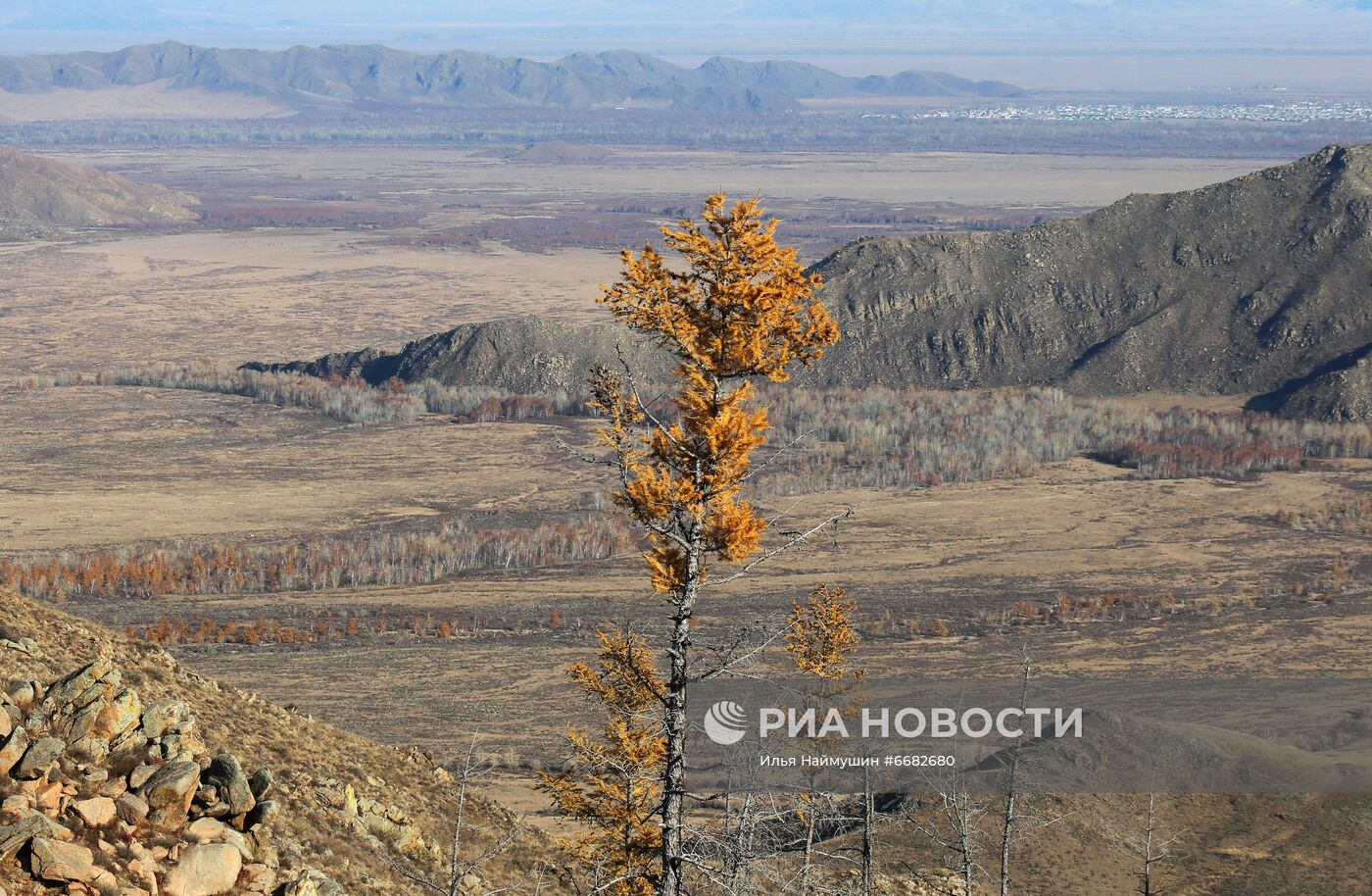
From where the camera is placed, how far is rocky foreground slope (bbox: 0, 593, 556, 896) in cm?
1769

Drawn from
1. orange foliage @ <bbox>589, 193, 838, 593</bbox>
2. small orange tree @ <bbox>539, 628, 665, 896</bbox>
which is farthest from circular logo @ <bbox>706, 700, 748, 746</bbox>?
orange foliage @ <bbox>589, 193, 838, 593</bbox>

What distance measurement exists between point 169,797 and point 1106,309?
364 ft

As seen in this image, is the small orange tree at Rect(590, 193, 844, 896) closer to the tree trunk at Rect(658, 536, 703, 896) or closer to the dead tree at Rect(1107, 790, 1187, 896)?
the tree trunk at Rect(658, 536, 703, 896)

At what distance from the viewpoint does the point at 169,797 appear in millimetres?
19016

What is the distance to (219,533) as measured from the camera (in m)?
78.6

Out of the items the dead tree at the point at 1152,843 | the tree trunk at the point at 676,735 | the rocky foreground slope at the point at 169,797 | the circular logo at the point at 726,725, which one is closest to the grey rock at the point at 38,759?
the rocky foreground slope at the point at 169,797

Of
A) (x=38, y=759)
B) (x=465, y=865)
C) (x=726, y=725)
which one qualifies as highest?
(x=38, y=759)

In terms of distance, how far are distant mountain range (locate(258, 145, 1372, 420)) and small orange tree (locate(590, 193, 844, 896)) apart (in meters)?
93.6

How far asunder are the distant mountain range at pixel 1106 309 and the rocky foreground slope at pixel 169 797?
84.9 m

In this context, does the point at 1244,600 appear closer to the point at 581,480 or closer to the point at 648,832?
the point at 581,480

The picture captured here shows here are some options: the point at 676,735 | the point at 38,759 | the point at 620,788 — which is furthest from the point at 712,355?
the point at 38,759

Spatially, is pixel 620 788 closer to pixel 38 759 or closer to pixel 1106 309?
pixel 38 759

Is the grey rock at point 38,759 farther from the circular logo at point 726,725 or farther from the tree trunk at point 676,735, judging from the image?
the circular logo at point 726,725

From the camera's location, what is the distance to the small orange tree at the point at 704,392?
59.4 feet
